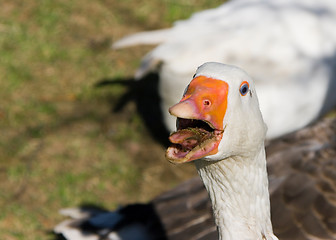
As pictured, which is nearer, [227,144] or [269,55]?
[227,144]

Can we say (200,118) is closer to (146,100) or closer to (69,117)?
(69,117)

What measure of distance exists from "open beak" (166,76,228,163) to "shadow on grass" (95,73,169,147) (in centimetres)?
268

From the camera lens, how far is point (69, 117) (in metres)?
4.52

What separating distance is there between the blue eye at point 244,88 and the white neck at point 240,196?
270mm

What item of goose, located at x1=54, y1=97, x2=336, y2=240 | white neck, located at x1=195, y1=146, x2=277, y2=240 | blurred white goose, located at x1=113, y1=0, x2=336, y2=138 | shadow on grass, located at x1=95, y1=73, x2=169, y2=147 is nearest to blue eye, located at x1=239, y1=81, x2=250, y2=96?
white neck, located at x1=195, y1=146, x2=277, y2=240

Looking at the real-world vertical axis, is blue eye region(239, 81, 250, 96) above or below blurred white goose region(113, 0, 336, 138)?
below

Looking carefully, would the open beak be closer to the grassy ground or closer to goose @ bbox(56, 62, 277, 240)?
goose @ bbox(56, 62, 277, 240)

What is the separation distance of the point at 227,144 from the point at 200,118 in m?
0.15

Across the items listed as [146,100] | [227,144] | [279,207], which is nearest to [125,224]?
[279,207]

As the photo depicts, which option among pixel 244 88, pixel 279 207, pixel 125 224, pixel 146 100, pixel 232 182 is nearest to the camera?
pixel 244 88

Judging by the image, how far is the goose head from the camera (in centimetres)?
166

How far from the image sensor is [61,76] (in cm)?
500

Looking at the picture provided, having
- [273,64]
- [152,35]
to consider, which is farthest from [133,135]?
[273,64]

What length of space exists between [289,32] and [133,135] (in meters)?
1.46
